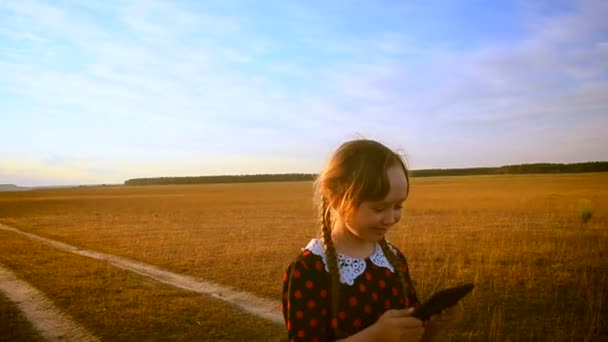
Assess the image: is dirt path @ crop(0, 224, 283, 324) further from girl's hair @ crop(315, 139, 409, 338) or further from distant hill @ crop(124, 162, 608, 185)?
distant hill @ crop(124, 162, 608, 185)

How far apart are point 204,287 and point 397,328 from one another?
10065mm

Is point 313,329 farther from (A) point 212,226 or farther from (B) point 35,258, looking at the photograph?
(A) point 212,226

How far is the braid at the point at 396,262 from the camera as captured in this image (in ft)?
7.71

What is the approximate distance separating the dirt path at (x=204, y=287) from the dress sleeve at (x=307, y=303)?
21.8 ft

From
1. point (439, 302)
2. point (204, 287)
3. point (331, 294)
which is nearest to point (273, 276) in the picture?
point (204, 287)

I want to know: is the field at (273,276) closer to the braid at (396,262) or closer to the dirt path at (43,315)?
the dirt path at (43,315)

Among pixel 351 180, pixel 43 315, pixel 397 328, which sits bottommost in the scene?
pixel 43 315

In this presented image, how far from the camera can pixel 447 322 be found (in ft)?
6.94

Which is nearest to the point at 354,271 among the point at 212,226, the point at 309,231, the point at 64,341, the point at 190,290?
the point at 64,341

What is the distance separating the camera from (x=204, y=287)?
11.3 meters

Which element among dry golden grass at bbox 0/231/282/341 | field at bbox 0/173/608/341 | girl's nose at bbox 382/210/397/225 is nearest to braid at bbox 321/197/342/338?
girl's nose at bbox 382/210/397/225

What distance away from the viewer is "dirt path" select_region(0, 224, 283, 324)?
30.1 ft

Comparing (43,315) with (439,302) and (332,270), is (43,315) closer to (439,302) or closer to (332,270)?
(332,270)

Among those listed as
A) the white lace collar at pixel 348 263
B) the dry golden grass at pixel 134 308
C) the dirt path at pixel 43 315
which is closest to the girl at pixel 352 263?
the white lace collar at pixel 348 263
